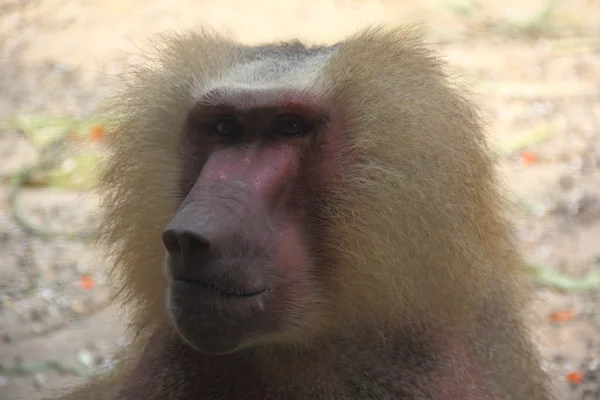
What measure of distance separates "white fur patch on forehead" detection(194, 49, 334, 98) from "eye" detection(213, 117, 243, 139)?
0.09m

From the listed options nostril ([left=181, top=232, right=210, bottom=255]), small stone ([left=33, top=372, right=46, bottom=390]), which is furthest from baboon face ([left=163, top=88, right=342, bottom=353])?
small stone ([left=33, top=372, right=46, bottom=390])

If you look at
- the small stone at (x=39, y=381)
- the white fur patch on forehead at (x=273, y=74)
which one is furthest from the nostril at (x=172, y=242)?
the small stone at (x=39, y=381)

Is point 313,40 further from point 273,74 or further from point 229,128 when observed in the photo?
point 229,128

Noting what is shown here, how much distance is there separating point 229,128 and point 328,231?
0.39 meters

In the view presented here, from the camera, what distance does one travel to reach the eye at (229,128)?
7.66 ft

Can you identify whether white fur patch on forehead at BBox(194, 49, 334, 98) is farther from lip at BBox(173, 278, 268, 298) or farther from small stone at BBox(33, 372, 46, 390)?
small stone at BBox(33, 372, 46, 390)

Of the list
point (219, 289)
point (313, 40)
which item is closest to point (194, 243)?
point (219, 289)

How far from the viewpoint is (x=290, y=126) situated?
2.32 m

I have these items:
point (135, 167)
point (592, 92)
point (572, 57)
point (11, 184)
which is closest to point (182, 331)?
point (135, 167)

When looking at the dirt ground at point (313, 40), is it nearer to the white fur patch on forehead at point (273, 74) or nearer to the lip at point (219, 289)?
the white fur patch on forehead at point (273, 74)

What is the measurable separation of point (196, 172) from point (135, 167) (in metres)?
0.27

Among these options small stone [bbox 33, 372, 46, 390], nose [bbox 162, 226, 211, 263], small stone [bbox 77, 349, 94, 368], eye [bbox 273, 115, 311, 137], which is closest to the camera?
nose [bbox 162, 226, 211, 263]

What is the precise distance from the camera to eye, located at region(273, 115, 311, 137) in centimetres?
231

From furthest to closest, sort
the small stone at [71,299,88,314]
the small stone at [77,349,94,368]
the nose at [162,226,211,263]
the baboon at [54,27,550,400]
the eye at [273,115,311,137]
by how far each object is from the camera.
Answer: the small stone at [71,299,88,314] → the small stone at [77,349,94,368] → the eye at [273,115,311,137] → the baboon at [54,27,550,400] → the nose at [162,226,211,263]
